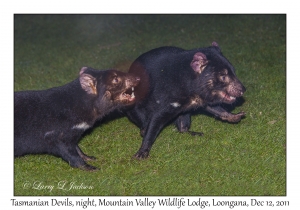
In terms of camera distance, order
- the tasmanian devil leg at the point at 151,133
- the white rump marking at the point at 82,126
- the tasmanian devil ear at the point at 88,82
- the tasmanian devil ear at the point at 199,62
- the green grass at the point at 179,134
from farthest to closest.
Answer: the tasmanian devil leg at the point at 151,133 < the tasmanian devil ear at the point at 199,62 < the white rump marking at the point at 82,126 < the tasmanian devil ear at the point at 88,82 < the green grass at the point at 179,134

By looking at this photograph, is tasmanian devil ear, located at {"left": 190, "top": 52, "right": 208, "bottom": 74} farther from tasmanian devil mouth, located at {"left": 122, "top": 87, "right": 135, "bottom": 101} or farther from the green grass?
the green grass

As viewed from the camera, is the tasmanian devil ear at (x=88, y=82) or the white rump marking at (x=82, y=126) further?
the white rump marking at (x=82, y=126)

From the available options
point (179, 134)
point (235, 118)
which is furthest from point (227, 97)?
point (179, 134)

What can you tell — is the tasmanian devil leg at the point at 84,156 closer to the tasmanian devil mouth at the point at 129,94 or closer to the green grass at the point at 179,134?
the green grass at the point at 179,134

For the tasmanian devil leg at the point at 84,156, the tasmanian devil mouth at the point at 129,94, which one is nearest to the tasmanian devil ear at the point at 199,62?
the tasmanian devil mouth at the point at 129,94

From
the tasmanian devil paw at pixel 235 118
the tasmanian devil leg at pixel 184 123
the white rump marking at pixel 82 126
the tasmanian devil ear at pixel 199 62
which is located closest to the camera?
the white rump marking at pixel 82 126

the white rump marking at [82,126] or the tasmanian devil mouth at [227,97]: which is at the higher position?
the tasmanian devil mouth at [227,97]

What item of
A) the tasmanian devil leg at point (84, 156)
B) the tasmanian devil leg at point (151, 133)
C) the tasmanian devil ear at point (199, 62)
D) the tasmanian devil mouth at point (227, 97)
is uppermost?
the tasmanian devil ear at point (199, 62)
